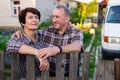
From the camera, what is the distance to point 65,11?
3.71 metres

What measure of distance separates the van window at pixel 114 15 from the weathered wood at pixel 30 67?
6679 mm

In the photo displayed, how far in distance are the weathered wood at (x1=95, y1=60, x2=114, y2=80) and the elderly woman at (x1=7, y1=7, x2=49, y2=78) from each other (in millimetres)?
509

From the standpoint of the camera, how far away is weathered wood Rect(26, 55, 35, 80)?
3.10 m

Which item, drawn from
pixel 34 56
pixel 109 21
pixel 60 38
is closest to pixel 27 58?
pixel 34 56

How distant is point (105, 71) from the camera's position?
9.91 feet

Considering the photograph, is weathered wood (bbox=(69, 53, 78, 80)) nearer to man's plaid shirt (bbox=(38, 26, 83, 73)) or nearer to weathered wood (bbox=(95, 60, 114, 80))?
weathered wood (bbox=(95, 60, 114, 80))

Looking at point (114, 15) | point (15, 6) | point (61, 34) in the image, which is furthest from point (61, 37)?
point (15, 6)

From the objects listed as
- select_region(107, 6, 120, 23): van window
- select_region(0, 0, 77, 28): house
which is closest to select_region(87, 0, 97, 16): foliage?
select_region(0, 0, 77, 28): house

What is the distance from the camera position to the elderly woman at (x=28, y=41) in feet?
10.3

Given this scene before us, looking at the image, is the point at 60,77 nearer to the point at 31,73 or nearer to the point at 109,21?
the point at 31,73

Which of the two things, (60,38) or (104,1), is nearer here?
(60,38)

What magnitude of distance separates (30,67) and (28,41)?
0.40 meters

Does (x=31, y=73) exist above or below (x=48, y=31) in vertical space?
below

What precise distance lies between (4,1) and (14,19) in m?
1.70
